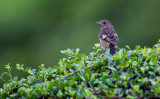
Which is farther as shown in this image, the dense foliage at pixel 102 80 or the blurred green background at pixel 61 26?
the blurred green background at pixel 61 26

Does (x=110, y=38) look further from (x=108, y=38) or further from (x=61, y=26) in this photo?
(x=61, y=26)

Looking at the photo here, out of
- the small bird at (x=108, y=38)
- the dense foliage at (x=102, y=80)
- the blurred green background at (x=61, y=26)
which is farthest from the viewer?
the blurred green background at (x=61, y=26)

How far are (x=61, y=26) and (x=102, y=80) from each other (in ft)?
28.3

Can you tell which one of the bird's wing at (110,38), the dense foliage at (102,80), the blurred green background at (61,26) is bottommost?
the dense foliage at (102,80)

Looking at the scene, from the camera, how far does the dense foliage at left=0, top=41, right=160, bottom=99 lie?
9.49 ft

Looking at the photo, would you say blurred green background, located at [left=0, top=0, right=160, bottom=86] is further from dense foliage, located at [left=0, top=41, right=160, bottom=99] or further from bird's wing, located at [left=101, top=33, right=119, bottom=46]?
dense foliage, located at [left=0, top=41, right=160, bottom=99]

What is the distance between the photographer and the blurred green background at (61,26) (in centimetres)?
1109

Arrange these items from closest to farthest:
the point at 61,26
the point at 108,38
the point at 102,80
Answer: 1. the point at 102,80
2. the point at 108,38
3. the point at 61,26

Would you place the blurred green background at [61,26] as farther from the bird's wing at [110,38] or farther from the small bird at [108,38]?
the bird's wing at [110,38]

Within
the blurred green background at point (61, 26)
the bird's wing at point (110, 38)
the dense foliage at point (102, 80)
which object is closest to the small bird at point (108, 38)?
the bird's wing at point (110, 38)

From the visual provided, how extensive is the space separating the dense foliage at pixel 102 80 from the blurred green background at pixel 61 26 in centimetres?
729

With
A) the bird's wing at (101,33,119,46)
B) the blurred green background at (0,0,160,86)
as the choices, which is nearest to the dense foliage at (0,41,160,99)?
the bird's wing at (101,33,119,46)

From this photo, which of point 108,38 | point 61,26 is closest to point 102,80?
point 108,38

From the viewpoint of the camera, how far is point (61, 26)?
38.2 feet
